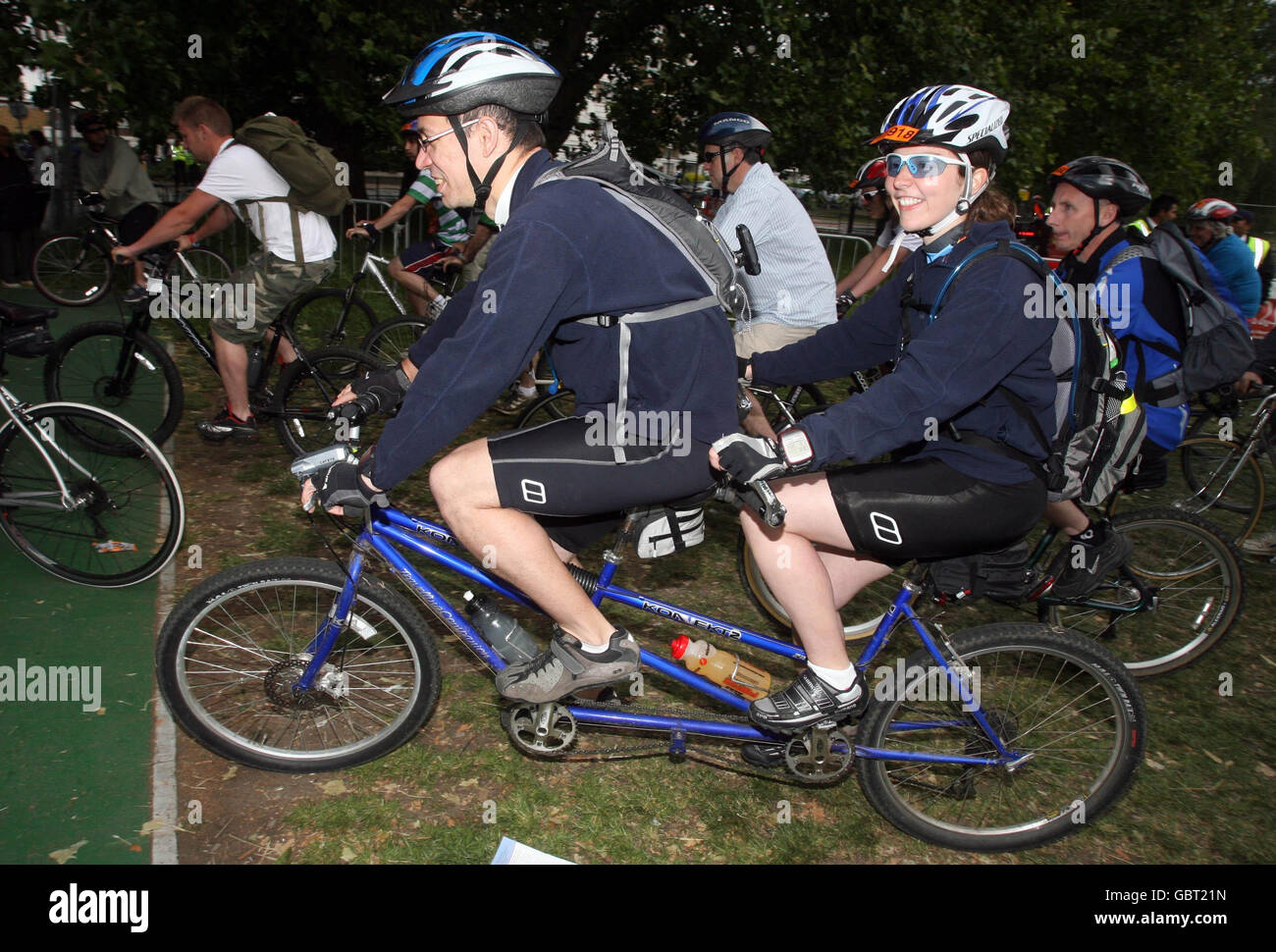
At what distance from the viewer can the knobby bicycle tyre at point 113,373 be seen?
555 cm

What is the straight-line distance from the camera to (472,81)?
8.61 ft

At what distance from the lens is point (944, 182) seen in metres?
2.82

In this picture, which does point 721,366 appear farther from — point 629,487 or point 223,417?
point 223,417

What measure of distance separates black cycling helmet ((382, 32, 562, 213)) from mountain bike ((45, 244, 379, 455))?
3.13 meters

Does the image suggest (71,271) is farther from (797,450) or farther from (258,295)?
(797,450)

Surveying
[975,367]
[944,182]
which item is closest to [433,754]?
[975,367]

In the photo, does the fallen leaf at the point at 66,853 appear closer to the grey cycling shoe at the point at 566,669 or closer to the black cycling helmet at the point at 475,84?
the grey cycling shoe at the point at 566,669

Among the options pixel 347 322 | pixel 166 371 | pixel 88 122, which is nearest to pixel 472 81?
pixel 166 371

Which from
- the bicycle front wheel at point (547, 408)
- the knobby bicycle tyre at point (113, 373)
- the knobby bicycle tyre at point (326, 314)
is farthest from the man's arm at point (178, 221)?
the bicycle front wheel at point (547, 408)

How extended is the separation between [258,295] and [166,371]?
0.71m

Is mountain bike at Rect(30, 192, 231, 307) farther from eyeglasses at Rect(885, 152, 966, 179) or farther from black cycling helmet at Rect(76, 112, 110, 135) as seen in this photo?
eyeglasses at Rect(885, 152, 966, 179)

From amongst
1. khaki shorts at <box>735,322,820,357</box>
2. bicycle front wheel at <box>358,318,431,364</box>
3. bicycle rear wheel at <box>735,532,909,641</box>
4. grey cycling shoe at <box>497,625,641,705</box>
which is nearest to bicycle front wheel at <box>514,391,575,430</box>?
bicycle front wheel at <box>358,318,431,364</box>

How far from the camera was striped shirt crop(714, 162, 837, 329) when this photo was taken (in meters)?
5.21

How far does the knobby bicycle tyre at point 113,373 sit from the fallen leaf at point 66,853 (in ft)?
10.9
